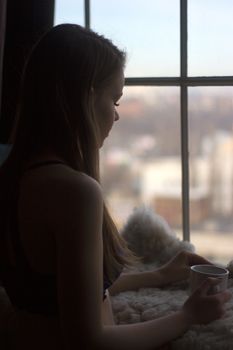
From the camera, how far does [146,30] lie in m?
1.93

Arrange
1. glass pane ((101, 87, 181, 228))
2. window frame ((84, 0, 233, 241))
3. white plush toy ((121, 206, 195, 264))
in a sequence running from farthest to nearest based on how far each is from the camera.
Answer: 1. glass pane ((101, 87, 181, 228))
2. window frame ((84, 0, 233, 241))
3. white plush toy ((121, 206, 195, 264))

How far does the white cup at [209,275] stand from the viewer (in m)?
1.01

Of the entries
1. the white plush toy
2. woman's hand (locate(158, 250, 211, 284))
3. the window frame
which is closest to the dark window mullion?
the window frame

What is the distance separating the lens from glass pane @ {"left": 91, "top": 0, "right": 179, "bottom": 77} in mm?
1909

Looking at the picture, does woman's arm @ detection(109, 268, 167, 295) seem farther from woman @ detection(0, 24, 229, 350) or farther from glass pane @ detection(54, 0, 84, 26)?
glass pane @ detection(54, 0, 84, 26)

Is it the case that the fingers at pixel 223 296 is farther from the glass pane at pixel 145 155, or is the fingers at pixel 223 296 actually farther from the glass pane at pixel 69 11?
the glass pane at pixel 69 11

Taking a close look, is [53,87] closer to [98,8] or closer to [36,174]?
[36,174]

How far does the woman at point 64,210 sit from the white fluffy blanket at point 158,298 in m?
0.05

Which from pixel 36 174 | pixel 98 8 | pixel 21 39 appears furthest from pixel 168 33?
pixel 36 174

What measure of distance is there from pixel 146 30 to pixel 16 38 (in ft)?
1.62

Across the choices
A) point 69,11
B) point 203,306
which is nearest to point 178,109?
point 69,11

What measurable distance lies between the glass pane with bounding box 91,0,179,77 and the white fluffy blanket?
0.61 meters

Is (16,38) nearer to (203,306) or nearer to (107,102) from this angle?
(107,102)

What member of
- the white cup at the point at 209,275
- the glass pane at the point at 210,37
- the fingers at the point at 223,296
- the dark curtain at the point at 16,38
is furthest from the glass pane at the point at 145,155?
the fingers at the point at 223,296
